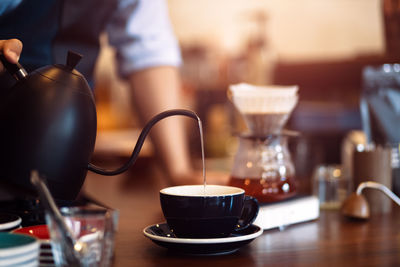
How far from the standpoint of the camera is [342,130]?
9.02ft

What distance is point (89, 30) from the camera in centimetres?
114

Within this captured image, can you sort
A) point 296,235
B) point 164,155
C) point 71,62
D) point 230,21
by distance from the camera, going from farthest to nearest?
1. point 230,21
2. point 164,155
3. point 296,235
4. point 71,62

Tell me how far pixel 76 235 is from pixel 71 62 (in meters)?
0.22

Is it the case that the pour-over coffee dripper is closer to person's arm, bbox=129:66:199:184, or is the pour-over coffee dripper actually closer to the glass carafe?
the glass carafe

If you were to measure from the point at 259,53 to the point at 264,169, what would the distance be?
11.0 ft

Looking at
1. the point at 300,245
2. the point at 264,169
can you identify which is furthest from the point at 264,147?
the point at 300,245

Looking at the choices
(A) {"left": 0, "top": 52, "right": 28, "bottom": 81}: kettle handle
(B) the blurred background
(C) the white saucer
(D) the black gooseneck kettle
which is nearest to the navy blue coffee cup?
(C) the white saucer

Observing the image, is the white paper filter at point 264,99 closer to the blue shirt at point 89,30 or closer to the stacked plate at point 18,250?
the blue shirt at point 89,30

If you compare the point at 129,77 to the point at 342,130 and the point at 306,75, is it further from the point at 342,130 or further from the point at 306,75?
the point at 306,75

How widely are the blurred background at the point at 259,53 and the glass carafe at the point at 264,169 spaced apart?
2358 mm

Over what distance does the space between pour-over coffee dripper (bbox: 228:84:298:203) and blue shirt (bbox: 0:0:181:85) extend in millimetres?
381

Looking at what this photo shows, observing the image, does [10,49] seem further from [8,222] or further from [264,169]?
[264,169]

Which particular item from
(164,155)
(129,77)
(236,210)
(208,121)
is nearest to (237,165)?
(236,210)

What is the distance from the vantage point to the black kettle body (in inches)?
23.0
